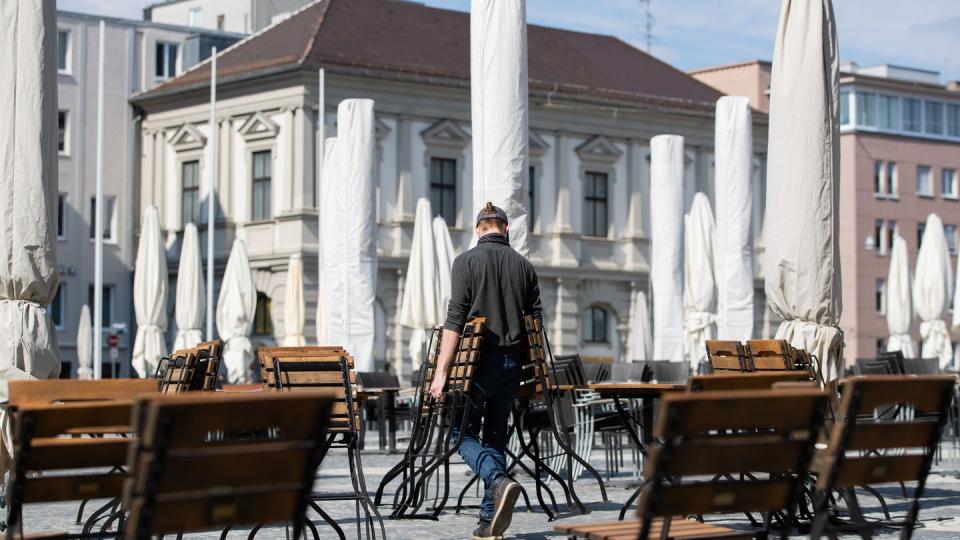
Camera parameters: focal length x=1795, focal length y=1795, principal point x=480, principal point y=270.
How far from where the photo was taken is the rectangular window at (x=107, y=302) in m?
54.4

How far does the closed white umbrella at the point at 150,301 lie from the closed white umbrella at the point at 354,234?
1104 centimetres

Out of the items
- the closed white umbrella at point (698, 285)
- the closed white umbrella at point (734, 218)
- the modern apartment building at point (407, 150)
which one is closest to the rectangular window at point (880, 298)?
the modern apartment building at point (407, 150)

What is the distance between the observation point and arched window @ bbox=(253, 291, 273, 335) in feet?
169

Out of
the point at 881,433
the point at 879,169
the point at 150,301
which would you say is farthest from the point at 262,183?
the point at 881,433

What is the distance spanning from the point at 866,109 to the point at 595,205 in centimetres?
2276

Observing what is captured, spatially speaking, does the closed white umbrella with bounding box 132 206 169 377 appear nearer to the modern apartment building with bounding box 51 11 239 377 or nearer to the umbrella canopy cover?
the modern apartment building with bounding box 51 11 239 377

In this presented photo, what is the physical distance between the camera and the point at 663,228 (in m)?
26.6

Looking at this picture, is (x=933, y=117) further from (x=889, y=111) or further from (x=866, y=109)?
(x=866, y=109)

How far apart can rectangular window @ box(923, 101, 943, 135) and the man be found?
70188 millimetres

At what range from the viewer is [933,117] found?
258 feet

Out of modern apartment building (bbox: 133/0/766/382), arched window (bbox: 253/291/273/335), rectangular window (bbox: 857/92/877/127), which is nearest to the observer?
modern apartment building (bbox: 133/0/766/382)

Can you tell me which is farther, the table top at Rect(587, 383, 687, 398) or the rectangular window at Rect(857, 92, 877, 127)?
the rectangular window at Rect(857, 92, 877, 127)

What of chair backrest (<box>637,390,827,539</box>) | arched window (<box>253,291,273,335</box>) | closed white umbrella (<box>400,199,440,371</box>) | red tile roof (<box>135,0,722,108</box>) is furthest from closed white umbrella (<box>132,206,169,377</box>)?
chair backrest (<box>637,390,827,539</box>)

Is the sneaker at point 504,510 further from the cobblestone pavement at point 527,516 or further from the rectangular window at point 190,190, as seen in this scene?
the rectangular window at point 190,190
